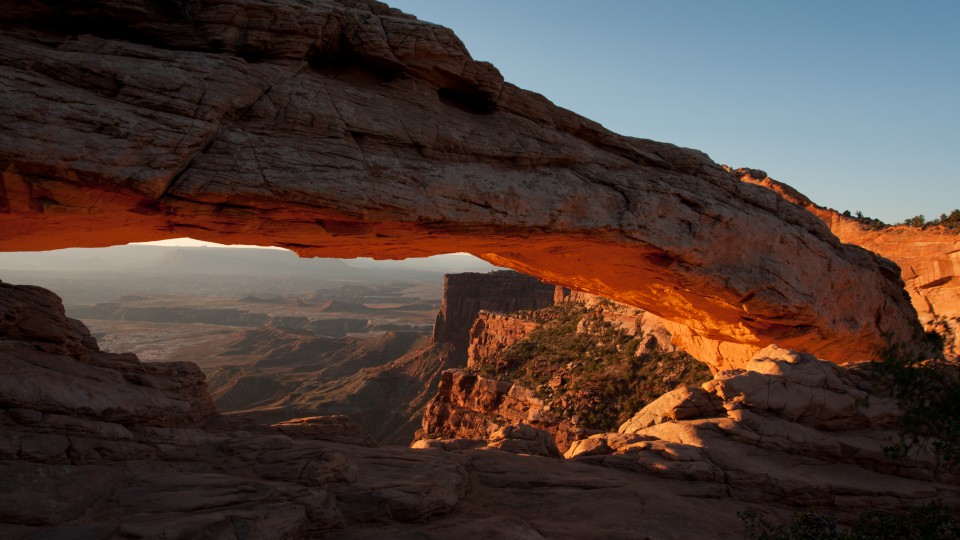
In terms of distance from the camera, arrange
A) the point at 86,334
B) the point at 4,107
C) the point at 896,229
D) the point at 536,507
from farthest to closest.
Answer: the point at 896,229 → the point at 86,334 → the point at 536,507 → the point at 4,107

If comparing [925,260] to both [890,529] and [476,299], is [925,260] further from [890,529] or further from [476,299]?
[476,299]

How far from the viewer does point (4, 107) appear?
32.6ft

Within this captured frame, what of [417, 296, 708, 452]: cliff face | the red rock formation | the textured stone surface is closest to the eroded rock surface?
the textured stone surface

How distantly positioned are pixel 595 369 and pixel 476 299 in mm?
51615

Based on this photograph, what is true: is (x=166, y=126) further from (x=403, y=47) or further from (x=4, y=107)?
(x=403, y=47)

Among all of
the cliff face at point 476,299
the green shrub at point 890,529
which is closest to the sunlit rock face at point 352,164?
the green shrub at point 890,529

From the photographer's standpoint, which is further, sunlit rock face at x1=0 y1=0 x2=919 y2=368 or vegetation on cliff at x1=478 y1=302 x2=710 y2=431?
vegetation on cliff at x1=478 y1=302 x2=710 y2=431

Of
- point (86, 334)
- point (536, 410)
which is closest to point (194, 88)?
point (86, 334)

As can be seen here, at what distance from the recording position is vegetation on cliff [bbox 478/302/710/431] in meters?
28.8

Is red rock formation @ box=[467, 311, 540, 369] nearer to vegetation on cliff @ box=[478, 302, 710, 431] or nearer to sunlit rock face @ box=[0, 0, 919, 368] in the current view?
vegetation on cliff @ box=[478, 302, 710, 431]

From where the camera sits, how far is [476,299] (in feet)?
277

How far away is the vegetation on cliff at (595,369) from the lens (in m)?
28.8

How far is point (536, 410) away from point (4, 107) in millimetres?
25546

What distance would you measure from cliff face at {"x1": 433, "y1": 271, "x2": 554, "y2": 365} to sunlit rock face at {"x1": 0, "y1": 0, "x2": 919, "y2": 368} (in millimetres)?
60292
